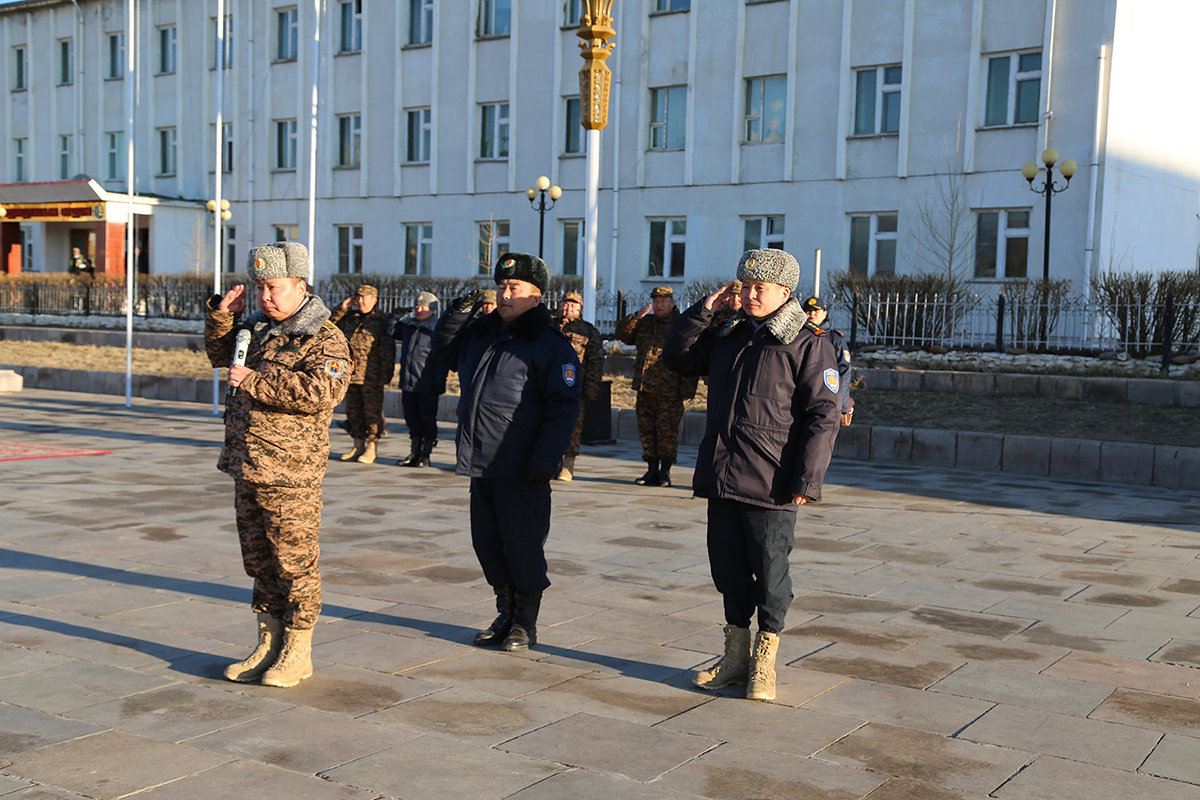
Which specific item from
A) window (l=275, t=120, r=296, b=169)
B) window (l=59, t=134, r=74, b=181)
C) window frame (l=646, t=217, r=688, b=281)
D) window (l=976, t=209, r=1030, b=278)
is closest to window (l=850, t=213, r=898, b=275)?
window (l=976, t=209, r=1030, b=278)

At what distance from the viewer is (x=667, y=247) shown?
97.5ft

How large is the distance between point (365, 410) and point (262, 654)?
25.4 feet

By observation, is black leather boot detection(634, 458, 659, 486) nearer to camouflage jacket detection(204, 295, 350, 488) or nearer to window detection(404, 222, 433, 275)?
camouflage jacket detection(204, 295, 350, 488)

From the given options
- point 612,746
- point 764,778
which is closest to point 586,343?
point 612,746

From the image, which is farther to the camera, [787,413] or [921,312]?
[921,312]

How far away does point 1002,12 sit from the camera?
81.0 ft

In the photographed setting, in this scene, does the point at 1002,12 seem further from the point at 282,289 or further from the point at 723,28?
the point at 282,289

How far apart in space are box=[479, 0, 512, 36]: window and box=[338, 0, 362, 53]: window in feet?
14.5

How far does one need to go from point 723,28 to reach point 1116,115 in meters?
9.13

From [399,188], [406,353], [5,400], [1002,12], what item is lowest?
[5,400]

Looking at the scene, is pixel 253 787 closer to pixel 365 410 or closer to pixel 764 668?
pixel 764 668

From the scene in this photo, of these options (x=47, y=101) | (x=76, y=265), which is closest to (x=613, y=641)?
(x=76, y=265)

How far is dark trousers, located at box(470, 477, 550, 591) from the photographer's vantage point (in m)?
5.72

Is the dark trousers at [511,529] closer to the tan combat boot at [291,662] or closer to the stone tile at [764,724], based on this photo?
the tan combat boot at [291,662]
